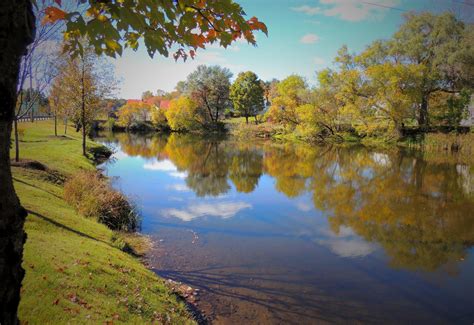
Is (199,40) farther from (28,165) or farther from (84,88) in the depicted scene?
(84,88)

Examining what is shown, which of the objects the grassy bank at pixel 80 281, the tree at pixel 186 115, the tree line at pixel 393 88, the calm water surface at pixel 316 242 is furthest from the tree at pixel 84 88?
the tree at pixel 186 115

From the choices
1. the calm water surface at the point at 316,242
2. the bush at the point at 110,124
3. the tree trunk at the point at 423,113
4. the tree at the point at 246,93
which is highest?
the tree at the point at 246,93

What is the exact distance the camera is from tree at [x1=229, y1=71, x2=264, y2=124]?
61.1 m

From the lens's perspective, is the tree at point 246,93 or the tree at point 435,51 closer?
the tree at point 435,51

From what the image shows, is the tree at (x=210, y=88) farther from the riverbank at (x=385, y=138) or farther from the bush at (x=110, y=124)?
the bush at (x=110, y=124)

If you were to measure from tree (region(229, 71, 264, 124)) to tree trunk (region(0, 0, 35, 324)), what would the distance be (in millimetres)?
59291

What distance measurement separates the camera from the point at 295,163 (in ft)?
85.1

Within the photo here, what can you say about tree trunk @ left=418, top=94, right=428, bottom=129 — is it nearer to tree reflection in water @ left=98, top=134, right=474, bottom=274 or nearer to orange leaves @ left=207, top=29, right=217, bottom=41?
tree reflection in water @ left=98, top=134, right=474, bottom=274

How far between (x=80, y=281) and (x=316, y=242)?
290 inches

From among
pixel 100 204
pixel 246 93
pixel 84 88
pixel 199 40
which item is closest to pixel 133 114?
pixel 246 93

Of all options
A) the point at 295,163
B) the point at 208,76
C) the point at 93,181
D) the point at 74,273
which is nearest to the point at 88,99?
the point at 93,181

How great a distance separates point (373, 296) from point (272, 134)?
47195mm

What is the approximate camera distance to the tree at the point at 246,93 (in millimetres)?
61094

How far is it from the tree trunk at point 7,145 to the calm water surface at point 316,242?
4.72m
